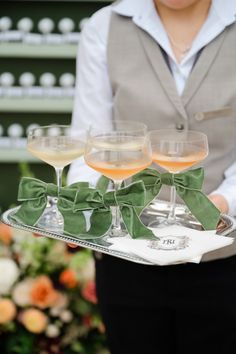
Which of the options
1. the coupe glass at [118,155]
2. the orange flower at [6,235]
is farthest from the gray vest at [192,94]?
the orange flower at [6,235]

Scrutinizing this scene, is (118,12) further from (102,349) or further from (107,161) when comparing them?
(102,349)

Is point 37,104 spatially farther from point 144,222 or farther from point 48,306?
point 144,222

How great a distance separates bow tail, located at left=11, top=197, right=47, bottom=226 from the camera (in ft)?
5.05

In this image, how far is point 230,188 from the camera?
68.5 inches

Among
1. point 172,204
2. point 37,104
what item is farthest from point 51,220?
point 37,104

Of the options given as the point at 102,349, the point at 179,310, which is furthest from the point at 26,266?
the point at 179,310

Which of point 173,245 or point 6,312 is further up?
point 173,245

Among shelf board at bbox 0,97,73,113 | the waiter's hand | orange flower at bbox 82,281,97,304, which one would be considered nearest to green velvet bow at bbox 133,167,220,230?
the waiter's hand

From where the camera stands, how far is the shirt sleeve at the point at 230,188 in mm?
1717

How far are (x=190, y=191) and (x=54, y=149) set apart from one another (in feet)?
1.08

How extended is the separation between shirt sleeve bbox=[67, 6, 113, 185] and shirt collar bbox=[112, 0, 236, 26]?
42 mm

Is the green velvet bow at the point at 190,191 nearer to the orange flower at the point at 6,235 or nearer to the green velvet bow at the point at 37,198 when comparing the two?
the green velvet bow at the point at 37,198

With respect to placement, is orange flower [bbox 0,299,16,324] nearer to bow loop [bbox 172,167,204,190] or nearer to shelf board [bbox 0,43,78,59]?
bow loop [bbox 172,167,204,190]

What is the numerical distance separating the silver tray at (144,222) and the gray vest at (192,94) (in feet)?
0.44
